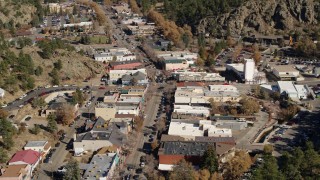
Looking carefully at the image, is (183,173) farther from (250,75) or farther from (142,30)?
(142,30)

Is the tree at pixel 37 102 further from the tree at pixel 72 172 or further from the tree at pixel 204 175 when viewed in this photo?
the tree at pixel 204 175

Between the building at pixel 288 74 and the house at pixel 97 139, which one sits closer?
the house at pixel 97 139

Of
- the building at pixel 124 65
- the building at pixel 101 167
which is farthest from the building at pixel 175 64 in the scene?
the building at pixel 101 167

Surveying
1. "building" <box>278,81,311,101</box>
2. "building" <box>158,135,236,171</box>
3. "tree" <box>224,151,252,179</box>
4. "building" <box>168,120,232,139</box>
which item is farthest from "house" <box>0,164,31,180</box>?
"building" <box>278,81,311,101</box>

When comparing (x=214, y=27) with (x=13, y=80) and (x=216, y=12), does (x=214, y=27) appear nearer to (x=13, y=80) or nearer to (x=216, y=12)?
(x=216, y=12)

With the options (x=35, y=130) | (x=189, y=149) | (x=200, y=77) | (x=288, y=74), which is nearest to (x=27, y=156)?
(x=35, y=130)

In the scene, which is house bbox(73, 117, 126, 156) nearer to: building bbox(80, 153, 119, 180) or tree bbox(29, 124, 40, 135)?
building bbox(80, 153, 119, 180)
